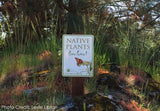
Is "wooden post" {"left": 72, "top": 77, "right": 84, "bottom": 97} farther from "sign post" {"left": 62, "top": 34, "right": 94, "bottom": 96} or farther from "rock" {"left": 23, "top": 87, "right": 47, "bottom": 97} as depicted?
"rock" {"left": 23, "top": 87, "right": 47, "bottom": 97}

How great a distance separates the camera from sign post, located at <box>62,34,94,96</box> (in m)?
2.05

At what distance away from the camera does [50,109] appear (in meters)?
1.85

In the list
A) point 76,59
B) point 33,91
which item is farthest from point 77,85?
point 33,91

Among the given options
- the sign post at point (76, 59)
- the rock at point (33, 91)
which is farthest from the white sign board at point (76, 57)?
the rock at point (33, 91)

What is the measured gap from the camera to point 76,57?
205 cm

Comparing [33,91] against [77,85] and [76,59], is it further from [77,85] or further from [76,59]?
[76,59]

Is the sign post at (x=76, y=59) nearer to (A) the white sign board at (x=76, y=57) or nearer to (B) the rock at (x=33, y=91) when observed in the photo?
(A) the white sign board at (x=76, y=57)

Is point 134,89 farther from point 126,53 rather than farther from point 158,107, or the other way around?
point 126,53

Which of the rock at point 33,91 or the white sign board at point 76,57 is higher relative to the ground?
the white sign board at point 76,57

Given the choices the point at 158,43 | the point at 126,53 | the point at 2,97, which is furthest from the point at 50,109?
the point at 158,43

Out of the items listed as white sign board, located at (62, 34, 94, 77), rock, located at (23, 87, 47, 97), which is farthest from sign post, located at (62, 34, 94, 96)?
rock, located at (23, 87, 47, 97)

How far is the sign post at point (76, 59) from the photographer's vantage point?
6.72 ft

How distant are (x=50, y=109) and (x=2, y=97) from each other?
687 millimetres

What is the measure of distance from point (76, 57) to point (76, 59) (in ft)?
0.07
